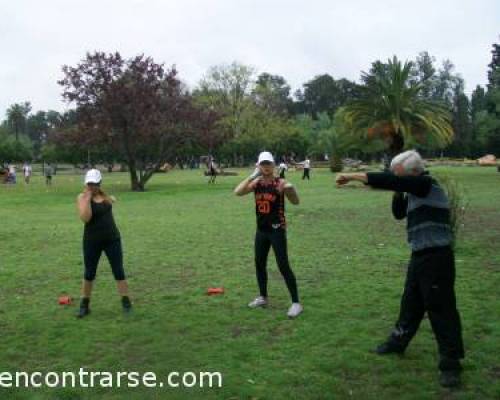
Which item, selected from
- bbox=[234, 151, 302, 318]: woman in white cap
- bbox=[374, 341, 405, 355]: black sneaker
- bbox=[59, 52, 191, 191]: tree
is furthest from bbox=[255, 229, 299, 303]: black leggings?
bbox=[59, 52, 191, 191]: tree

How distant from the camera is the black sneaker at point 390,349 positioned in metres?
5.44

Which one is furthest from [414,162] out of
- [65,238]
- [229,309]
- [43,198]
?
[43,198]

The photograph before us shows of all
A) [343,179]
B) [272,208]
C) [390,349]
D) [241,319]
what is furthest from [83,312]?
[343,179]

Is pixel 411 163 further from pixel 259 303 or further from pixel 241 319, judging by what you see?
pixel 259 303

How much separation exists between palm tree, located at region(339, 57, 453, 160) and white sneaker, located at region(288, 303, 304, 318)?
103 feet

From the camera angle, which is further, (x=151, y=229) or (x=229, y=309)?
(x=151, y=229)

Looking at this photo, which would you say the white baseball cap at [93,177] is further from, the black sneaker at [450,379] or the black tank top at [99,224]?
the black sneaker at [450,379]

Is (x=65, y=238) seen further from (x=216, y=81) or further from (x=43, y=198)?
(x=216, y=81)

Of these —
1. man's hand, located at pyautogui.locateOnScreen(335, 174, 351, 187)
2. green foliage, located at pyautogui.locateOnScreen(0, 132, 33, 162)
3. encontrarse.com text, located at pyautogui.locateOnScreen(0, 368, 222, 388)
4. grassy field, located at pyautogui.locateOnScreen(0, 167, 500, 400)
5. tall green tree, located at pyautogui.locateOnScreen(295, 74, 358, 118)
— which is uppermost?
tall green tree, located at pyautogui.locateOnScreen(295, 74, 358, 118)

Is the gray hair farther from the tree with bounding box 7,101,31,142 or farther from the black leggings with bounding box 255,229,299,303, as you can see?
the tree with bounding box 7,101,31,142

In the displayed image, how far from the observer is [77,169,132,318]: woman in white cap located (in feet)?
22.2

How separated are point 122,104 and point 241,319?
26.6m

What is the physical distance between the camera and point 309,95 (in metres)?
117

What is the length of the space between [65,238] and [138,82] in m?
20.1
